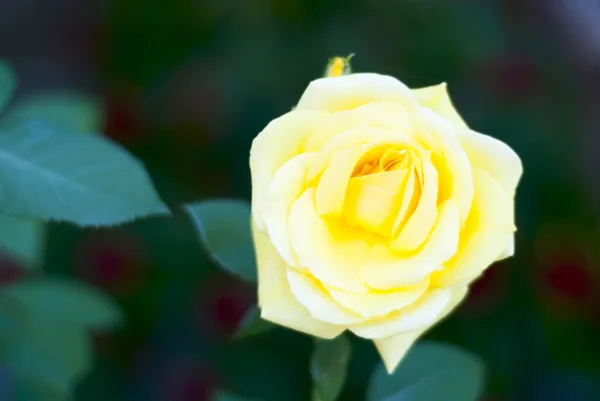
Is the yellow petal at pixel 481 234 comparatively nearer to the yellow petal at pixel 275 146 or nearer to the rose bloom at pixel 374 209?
the rose bloom at pixel 374 209

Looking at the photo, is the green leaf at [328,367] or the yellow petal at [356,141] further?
the green leaf at [328,367]

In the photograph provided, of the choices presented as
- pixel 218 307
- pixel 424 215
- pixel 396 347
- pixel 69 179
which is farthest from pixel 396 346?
pixel 218 307

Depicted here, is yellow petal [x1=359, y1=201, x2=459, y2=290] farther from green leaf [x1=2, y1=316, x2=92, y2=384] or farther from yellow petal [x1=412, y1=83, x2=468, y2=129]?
green leaf [x1=2, y1=316, x2=92, y2=384]

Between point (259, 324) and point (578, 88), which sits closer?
point (259, 324)

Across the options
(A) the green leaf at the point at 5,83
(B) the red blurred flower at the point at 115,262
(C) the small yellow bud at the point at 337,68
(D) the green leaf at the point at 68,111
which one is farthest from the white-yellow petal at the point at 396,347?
(B) the red blurred flower at the point at 115,262

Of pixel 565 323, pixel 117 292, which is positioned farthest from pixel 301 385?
pixel 565 323

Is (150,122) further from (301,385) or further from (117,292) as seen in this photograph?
(301,385)
